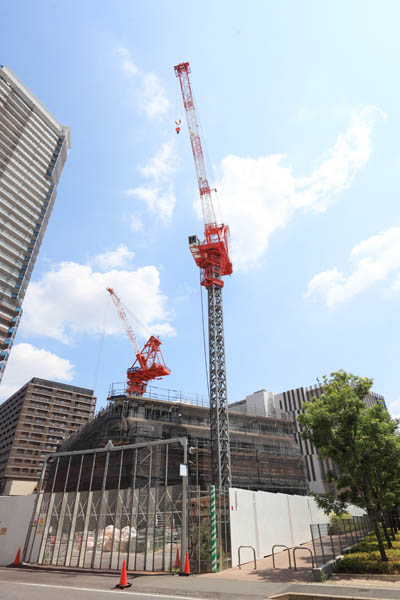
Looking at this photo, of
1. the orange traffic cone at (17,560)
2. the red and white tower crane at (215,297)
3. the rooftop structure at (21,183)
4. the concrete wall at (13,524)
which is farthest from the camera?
the rooftop structure at (21,183)

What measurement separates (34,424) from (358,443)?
99.4 metres

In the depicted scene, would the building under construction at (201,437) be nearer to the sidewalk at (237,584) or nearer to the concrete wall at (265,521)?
the concrete wall at (265,521)

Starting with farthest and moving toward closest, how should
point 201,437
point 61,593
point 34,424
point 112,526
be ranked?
1. point 34,424
2. point 201,437
3. point 112,526
4. point 61,593

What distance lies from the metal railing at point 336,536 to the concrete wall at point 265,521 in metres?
1.83

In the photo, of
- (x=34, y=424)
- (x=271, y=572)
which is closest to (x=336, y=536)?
(x=271, y=572)

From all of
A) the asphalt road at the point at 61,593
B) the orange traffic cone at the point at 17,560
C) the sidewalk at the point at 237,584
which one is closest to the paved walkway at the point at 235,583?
the sidewalk at the point at 237,584

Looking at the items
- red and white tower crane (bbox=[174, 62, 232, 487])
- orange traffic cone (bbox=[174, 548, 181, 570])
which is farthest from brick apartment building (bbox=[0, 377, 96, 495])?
orange traffic cone (bbox=[174, 548, 181, 570])

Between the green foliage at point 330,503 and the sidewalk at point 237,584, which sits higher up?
the green foliage at point 330,503

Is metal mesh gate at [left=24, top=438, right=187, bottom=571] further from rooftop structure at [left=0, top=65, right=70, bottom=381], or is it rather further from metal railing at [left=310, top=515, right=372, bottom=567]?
rooftop structure at [left=0, top=65, right=70, bottom=381]

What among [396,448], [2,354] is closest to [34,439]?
[2,354]

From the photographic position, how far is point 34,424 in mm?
92438

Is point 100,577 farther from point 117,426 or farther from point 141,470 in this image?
point 117,426

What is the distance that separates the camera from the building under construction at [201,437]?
38406 millimetres

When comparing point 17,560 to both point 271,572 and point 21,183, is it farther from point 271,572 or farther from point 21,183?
point 21,183
